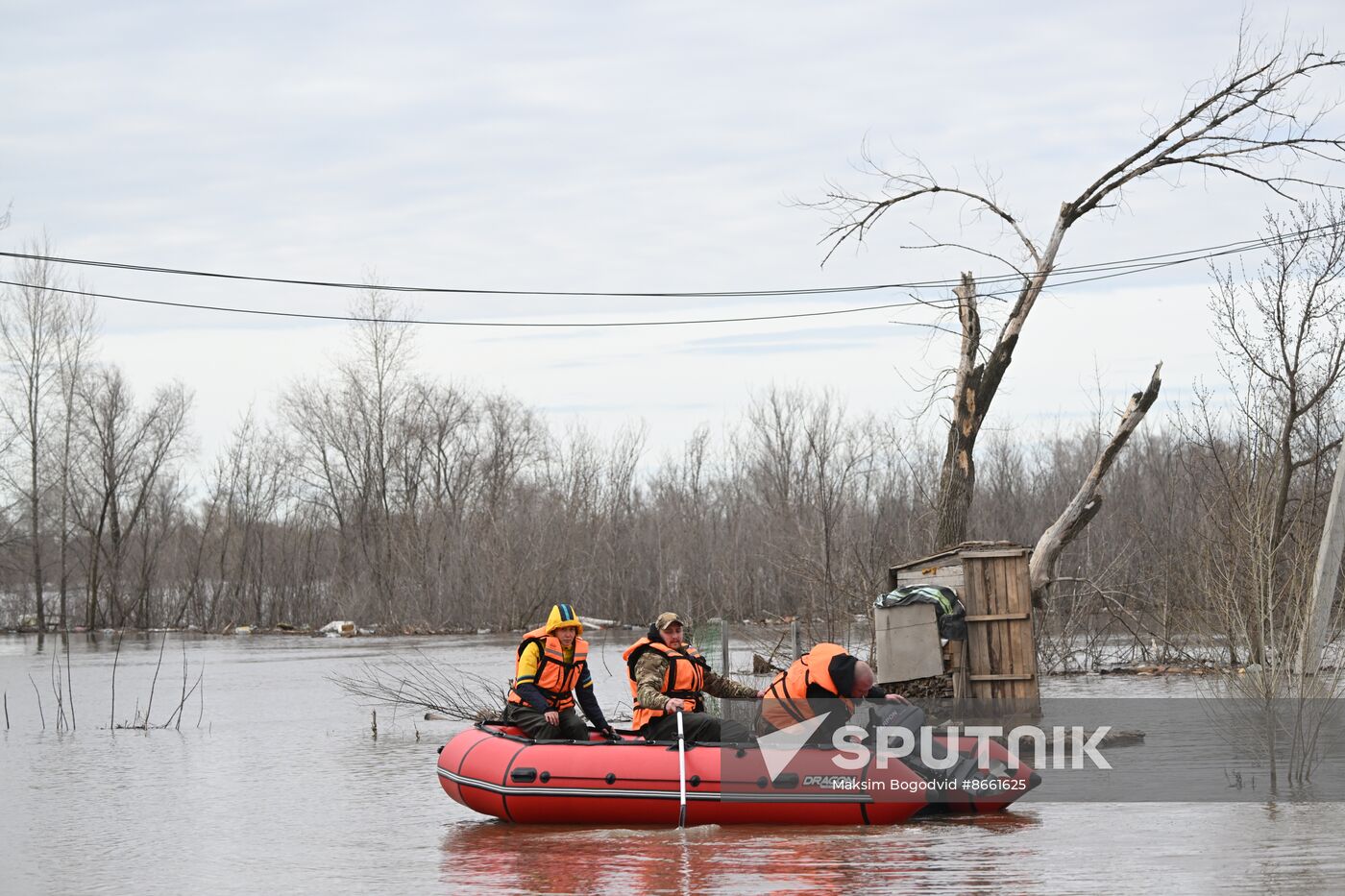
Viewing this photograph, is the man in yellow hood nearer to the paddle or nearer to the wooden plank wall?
the paddle

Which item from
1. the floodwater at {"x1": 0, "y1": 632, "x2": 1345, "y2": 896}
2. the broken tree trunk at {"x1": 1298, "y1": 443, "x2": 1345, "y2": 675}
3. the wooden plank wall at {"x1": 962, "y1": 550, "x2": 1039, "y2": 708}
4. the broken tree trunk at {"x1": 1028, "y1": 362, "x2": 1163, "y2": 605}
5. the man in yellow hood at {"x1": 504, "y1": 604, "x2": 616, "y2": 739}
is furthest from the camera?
the broken tree trunk at {"x1": 1028, "y1": 362, "x2": 1163, "y2": 605}

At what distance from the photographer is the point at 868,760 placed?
37.5 ft

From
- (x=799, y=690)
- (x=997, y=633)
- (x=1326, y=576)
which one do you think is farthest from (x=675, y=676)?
(x=1326, y=576)

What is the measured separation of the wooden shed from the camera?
15.8 m

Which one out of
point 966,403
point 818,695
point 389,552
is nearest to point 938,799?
point 818,695

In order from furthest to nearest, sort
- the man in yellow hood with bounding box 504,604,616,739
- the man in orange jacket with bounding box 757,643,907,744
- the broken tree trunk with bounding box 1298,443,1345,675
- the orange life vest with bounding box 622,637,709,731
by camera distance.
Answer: the broken tree trunk with bounding box 1298,443,1345,675
the man in yellow hood with bounding box 504,604,616,739
the orange life vest with bounding box 622,637,709,731
the man in orange jacket with bounding box 757,643,907,744

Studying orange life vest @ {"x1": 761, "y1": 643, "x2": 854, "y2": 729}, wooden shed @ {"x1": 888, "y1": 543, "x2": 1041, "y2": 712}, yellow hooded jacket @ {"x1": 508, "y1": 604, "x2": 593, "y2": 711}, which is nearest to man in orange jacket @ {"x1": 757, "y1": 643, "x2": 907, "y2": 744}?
orange life vest @ {"x1": 761, "y1": 643, "x2": 854, "y2": 729}

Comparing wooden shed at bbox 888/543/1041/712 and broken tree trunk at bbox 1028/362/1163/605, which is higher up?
broken tree trunk at bbox 1028/362/1163/605

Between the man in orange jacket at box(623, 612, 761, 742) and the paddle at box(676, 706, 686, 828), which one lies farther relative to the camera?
the man in orange jacket at box(623, 612, 761, 742)

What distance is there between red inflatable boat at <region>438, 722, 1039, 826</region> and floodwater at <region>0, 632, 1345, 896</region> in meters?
0.15

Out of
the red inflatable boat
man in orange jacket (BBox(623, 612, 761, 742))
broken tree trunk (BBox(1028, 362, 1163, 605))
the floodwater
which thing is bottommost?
the floodwater

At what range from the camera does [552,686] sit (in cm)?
1266

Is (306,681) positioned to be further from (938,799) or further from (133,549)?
(133,549)

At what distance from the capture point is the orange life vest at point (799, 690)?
1117 cm
